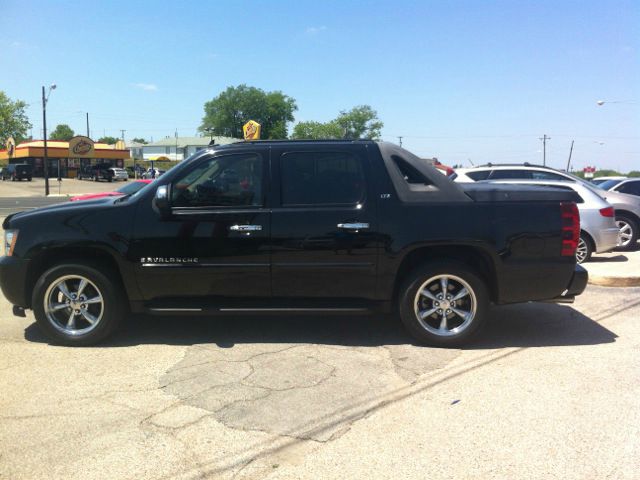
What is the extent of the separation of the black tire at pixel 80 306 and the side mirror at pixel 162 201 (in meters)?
0.81

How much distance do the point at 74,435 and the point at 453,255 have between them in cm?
346

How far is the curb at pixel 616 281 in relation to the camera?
7738 mm

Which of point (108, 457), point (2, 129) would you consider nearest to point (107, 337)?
point (108, 457)

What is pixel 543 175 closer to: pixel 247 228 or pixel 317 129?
pixel 247 228

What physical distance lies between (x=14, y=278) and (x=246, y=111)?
104295 mm

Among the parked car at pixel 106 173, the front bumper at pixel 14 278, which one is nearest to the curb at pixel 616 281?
the front bumper at pixel 14 278

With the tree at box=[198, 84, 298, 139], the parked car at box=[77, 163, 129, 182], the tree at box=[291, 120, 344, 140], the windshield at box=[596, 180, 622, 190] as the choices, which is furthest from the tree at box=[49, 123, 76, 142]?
the windshield at box=[596, 180, 622, 190]

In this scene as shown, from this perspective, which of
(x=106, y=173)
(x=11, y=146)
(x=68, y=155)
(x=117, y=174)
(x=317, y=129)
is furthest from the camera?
(x=317, y=129)

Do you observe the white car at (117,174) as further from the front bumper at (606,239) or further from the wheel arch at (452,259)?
the wheel arch at (452,259)

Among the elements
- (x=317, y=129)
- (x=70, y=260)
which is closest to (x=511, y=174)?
(x=70, y=260)

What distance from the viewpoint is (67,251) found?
5.05 metres

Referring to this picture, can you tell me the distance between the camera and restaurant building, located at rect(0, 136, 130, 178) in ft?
201

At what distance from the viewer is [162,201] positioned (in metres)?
4.84

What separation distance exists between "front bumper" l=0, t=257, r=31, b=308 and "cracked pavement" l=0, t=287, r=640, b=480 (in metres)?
0.49
